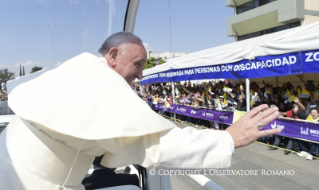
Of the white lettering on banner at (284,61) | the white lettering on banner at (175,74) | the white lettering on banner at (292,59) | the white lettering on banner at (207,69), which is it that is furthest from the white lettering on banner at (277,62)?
the white lettering on banner at (175,74)

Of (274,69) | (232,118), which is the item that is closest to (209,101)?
(232,118)

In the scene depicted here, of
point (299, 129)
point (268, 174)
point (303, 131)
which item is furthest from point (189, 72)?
point (268, 174)

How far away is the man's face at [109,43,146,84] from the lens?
5.05 feet

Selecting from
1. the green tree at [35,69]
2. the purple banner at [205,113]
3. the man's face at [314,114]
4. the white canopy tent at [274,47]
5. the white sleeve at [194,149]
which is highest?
the white canopy tent at [274,47]

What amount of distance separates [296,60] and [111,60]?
559 centimetres

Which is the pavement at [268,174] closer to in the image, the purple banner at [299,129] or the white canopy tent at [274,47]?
the purple banner at [299,129]

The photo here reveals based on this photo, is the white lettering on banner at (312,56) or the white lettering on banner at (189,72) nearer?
the white lettering on banner at (312,56)

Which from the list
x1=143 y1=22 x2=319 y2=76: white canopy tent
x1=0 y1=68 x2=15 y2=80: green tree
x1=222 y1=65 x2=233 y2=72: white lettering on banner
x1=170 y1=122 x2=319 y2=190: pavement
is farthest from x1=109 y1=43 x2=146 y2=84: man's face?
x1=222 y1=65 x2=233 y2=72: white lettering on banner

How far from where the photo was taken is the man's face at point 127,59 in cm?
154

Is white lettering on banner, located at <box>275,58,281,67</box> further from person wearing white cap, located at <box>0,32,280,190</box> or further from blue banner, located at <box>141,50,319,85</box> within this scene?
person wearing white cap, located at <box>0,32,280,190</box>

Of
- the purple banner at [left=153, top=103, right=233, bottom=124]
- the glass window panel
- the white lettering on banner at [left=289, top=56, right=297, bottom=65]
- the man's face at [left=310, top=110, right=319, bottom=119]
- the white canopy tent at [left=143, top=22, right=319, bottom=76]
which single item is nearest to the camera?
the white canopy tent at [left=143, top=22, right=319, bottom=76]

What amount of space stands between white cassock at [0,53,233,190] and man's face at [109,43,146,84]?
24 centimetres

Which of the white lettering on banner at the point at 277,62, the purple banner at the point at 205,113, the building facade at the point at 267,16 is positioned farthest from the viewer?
the building facade at the point at 267,16

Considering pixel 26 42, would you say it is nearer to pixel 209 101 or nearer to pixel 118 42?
pixel 118 42
